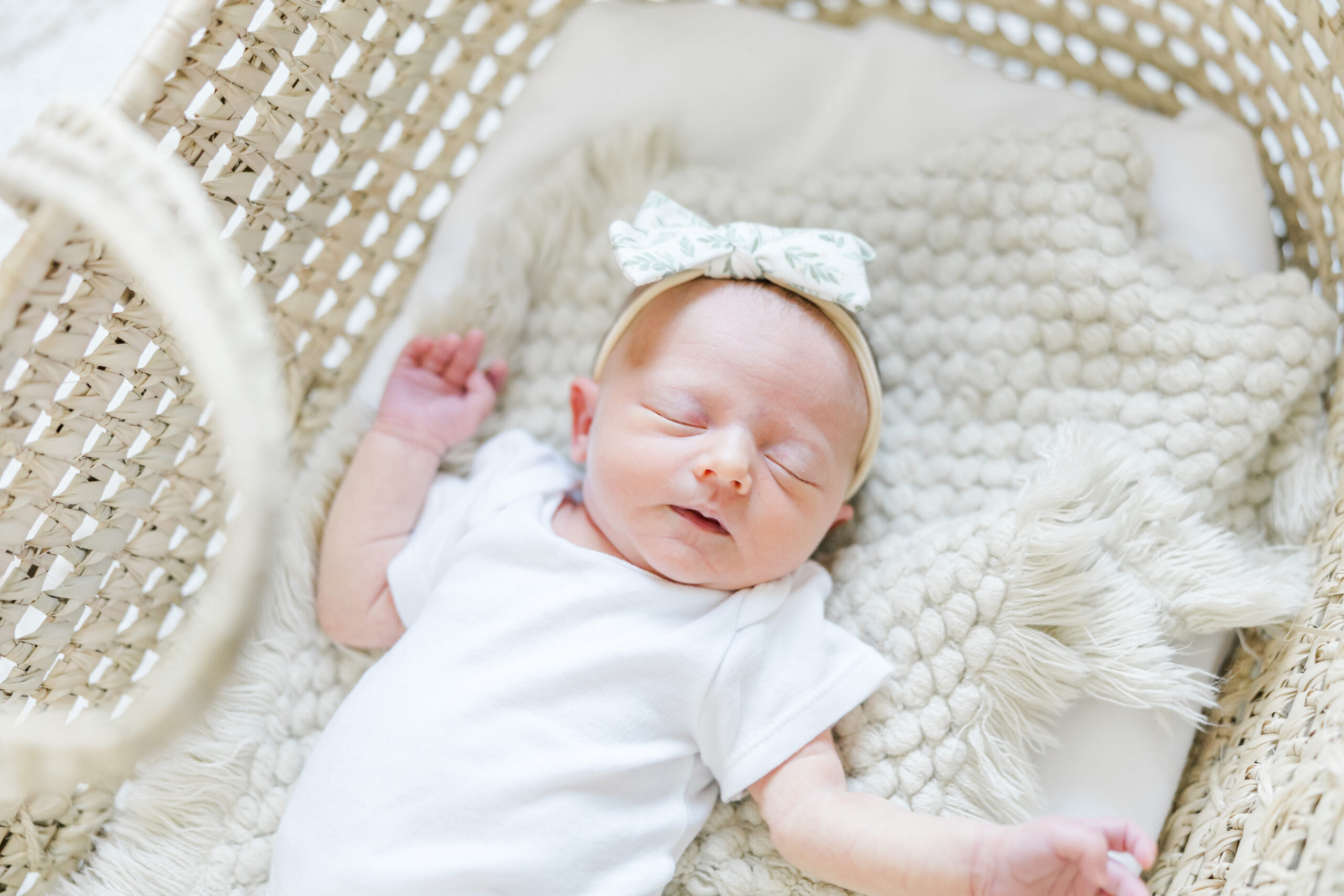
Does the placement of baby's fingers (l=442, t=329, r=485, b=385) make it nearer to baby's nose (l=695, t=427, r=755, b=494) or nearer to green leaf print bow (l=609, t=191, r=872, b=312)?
green leaf print bow (l=609, t=191, r=872, b=312)

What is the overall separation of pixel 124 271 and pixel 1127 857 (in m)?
0.95

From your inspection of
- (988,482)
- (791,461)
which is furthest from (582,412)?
(988,482)

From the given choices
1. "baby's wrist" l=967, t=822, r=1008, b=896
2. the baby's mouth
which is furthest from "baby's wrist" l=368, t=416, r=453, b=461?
"baby's wrist" l=967, t=822, r=1008, b=896

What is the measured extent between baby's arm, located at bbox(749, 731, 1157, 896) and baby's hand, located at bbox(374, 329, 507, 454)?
1.59 feet

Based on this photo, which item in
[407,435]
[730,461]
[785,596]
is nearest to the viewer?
[730,461]

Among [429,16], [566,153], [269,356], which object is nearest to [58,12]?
[429,16]

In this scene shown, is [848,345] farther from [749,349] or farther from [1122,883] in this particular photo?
[1122,883]

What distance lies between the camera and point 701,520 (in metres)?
0.93

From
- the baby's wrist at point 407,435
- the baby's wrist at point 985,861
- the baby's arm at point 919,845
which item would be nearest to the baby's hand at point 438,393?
the baby's wrist at point 407,435

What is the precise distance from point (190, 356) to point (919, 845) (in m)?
0.65

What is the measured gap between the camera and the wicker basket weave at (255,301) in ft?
2.17

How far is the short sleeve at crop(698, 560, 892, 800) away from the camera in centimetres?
92

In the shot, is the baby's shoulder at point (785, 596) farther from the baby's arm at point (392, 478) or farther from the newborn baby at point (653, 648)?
the baby's arm at point (392, 478)

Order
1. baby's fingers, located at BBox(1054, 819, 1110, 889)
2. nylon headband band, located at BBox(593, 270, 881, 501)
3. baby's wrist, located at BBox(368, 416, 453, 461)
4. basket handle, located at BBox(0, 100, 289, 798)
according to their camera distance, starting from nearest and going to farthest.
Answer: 1. basket handle, located at BBox(0, 100, 289, 798)
2. baby's fingers, located at BBox(1054, 819, 1110, 889)
3. nylon headband band, located at BBox(593, 270, 881, 501)
4. baby's wrist, located at BBox(368, 416, 453, 461)
